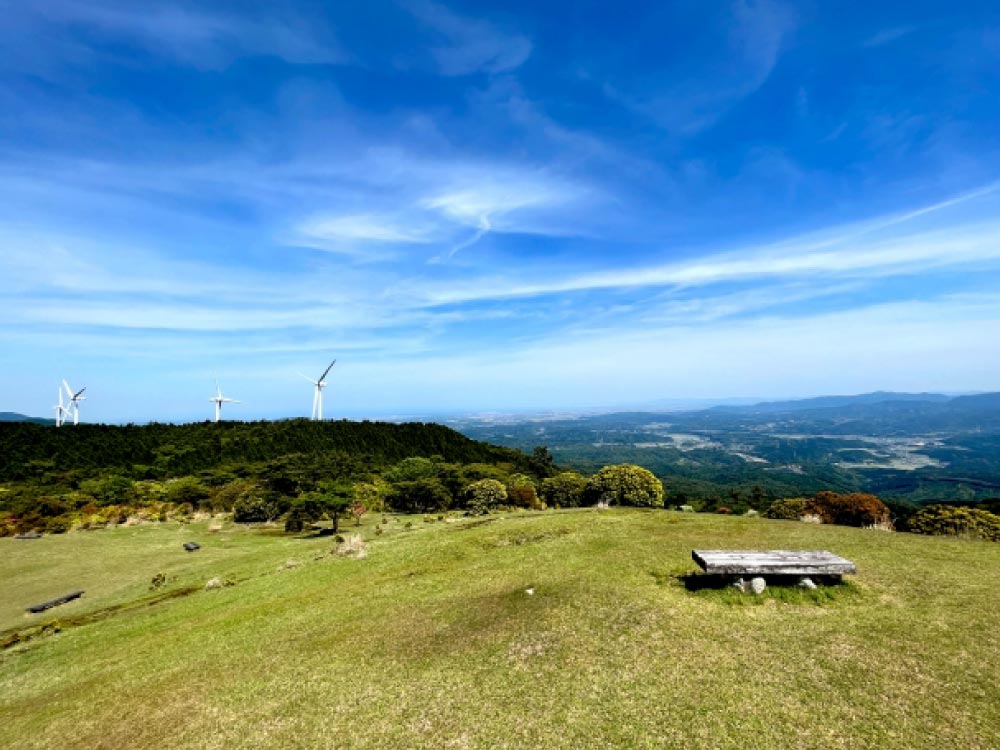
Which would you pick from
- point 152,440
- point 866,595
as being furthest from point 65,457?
point 866,595

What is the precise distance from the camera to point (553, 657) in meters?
10.6

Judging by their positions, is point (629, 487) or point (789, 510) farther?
point (629, 487)

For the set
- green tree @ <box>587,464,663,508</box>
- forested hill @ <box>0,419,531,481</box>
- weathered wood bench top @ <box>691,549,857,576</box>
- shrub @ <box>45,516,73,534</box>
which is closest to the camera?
weathered wood bench top @ <box>691,549,857,576</box>

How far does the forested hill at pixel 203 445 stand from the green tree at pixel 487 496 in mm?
44590

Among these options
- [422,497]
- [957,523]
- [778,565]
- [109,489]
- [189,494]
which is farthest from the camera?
[109,489]

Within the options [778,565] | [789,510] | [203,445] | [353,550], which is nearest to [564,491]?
[789,510]

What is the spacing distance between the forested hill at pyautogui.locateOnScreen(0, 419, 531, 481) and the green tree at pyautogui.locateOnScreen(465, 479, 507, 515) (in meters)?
44.6

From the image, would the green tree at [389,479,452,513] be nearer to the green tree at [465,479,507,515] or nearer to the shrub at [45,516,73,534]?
the green tree at [465,479,507,515]

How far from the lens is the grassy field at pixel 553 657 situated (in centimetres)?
827

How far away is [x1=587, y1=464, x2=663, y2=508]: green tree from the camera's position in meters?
42.5

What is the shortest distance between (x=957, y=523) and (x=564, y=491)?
32.8 metres

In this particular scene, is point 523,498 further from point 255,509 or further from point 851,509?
point 851,509

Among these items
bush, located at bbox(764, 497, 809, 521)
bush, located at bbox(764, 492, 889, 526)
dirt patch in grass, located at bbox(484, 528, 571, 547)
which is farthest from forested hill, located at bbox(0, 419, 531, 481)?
dirt patch in grass, located at bbox(484, 528, 571, 547)

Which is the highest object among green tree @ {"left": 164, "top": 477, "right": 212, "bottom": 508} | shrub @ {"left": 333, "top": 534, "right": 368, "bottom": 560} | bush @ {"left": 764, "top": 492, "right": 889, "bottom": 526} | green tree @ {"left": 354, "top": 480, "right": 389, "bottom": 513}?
shrub @ {"left": 333, "top": 534, "right": 368, "bottom": 560}
